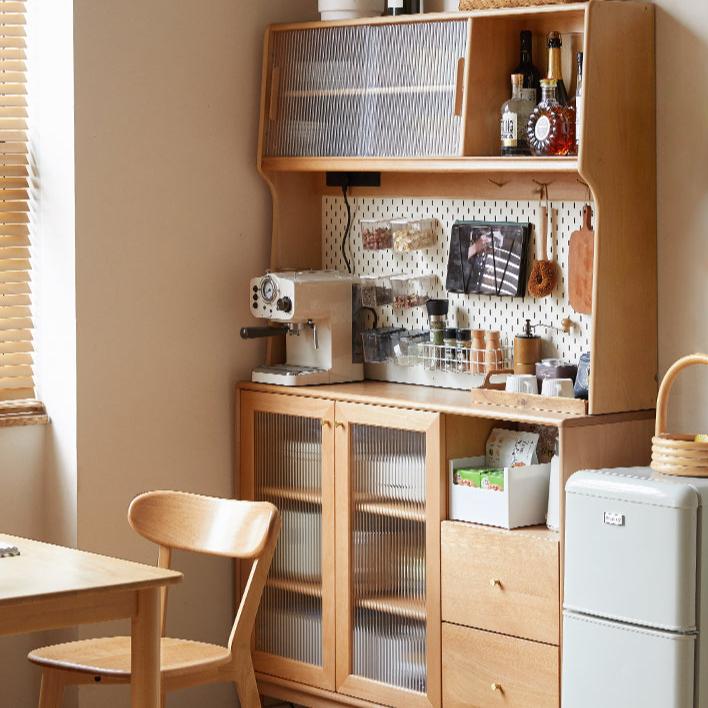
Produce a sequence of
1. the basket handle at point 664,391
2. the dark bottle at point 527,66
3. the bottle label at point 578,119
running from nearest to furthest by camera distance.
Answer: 1. the basket handle at point 664,391
2. the bottle label at point 578,119
3. the dark bottle at point 527,66

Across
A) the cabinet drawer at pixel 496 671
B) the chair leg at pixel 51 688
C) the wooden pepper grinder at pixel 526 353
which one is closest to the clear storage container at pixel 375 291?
the wooden pepper grinder at pixel 526 353

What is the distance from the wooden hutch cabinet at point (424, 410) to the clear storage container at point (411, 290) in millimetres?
257

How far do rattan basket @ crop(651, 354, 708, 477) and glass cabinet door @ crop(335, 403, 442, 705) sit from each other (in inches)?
26.1

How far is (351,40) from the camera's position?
4.62m

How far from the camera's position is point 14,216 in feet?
15.0

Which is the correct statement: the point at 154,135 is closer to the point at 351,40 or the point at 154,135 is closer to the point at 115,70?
the point at 115,70

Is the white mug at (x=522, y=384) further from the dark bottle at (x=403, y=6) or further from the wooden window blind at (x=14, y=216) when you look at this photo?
the wooden window blind at (x=14, y=216)

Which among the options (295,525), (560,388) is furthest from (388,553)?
(560,388)

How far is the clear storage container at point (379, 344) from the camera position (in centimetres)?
475

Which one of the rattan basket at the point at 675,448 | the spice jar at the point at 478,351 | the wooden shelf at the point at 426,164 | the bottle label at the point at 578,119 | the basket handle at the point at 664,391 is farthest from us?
the spice jar at the point at 478,351

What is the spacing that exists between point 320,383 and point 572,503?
1190 mm

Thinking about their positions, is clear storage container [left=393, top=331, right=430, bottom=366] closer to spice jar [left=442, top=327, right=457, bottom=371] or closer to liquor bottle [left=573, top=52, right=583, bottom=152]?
spice jar [left=442, top=327, right=457, bottom=371]

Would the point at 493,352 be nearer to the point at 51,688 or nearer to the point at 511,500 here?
the point at 511,500

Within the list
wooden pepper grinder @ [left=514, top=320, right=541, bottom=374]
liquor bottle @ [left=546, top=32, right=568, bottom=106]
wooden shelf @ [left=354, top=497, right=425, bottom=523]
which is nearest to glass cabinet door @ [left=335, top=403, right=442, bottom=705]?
wooden shelf @ [left=354, top=497, right=425, bottom=523]
